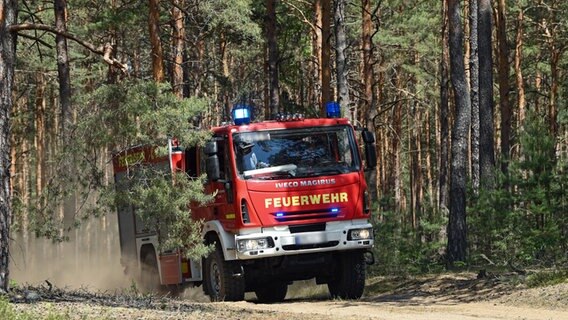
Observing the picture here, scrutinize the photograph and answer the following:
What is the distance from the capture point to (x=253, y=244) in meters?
15.4

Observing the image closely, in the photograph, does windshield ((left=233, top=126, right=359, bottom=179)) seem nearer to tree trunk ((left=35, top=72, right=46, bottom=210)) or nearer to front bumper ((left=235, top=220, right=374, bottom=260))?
front bumper ((left=235, top=220, right=374, bottom=260))

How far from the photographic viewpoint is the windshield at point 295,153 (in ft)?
51.4

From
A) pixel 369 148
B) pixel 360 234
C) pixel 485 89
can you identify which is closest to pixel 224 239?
pixel 360 234

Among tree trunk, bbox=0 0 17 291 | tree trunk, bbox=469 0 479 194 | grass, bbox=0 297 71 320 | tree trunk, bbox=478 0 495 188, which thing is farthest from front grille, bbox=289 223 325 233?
tree trunk, bbox=469 0 479 194

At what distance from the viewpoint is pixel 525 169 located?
18719 mm

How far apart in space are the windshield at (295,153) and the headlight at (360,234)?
96 centimetres

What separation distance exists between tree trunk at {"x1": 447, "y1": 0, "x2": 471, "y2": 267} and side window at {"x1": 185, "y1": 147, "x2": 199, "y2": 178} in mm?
5993

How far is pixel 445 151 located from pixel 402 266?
15.7 m

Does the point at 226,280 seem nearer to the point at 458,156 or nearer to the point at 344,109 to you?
the point at 458,156

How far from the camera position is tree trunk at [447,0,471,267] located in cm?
2109

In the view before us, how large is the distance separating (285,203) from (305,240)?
2.14 ft

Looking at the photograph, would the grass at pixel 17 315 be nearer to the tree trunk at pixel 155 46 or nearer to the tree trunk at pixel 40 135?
the tree trunk at pixel 155 46

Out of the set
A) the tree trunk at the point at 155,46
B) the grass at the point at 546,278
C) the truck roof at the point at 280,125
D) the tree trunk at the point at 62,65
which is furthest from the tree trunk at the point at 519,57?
the truck roof at the point at 280,125

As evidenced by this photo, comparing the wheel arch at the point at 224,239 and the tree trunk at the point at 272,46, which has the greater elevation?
the tree trunk at the point at 272,46
